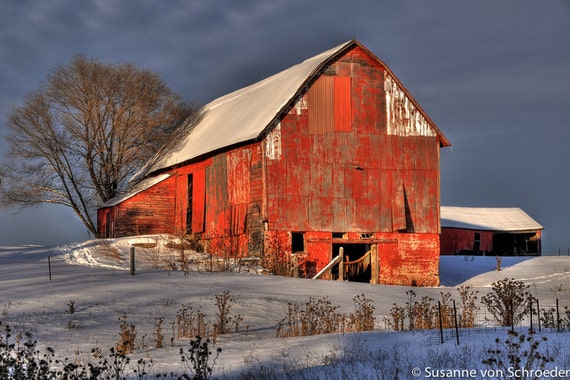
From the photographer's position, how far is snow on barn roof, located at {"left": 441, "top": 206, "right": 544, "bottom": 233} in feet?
194

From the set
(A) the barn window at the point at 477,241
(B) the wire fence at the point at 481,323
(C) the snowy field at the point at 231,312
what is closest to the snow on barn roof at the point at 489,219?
(A) the barn window at the point at 477,241

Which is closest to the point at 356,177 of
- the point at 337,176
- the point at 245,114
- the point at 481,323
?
the point at 337,176

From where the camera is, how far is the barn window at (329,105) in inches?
1129

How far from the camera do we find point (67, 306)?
17.3 m

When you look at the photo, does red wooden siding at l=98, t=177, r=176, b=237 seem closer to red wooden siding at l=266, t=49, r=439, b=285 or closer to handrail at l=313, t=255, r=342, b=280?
red wooden siding at l=266, t=49, r=439, b=285

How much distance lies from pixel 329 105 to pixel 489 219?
36.5 m

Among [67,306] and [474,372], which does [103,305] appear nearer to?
[67,306]

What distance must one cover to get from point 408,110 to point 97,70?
17952 mm

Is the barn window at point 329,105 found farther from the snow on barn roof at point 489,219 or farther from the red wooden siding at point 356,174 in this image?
the snow on barn roof at point 489,219

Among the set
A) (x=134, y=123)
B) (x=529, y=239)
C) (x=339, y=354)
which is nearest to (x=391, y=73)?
(x=134, y=123)

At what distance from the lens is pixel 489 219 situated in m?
62.0

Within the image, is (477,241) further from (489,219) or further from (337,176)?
(337,176)

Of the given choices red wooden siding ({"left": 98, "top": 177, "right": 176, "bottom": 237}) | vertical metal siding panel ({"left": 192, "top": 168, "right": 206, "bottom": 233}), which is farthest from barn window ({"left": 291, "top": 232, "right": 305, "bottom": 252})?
red wooden siding ({"left": 98, "top": 177, "right": 176, "bottom": 237})

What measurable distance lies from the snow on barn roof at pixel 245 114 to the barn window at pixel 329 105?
55 cm
